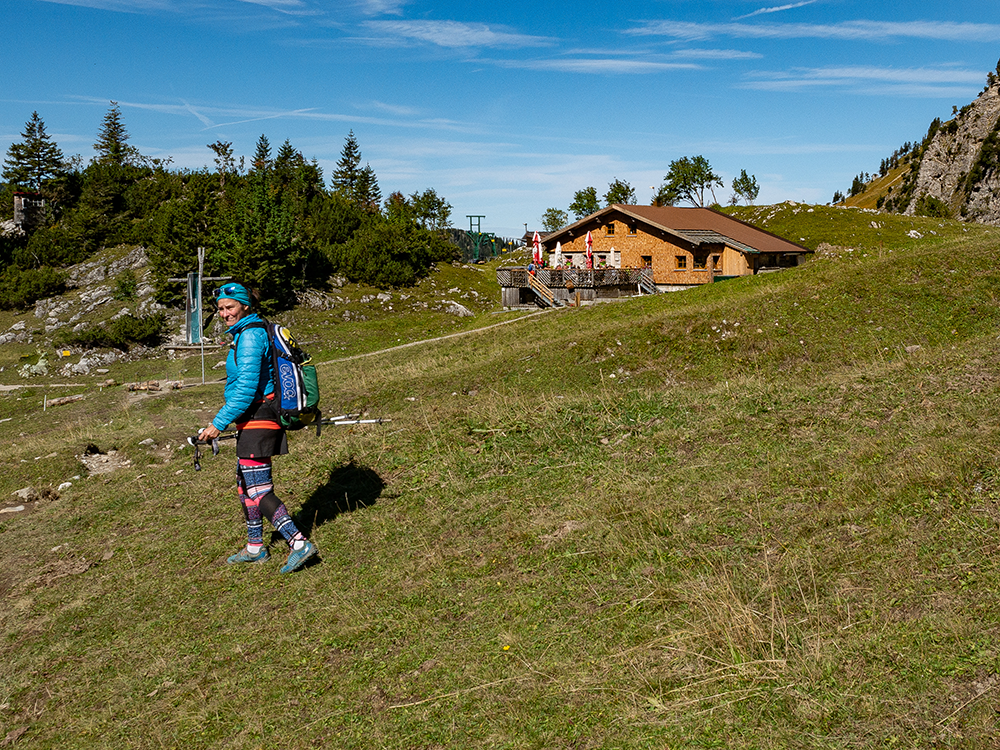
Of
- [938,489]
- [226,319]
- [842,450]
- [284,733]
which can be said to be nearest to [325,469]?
[226,319]

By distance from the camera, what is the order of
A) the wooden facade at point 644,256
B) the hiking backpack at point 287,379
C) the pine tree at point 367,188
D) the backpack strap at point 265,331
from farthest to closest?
the pine tree at point 367,188 → the wooden facade at point 644,256 → the hiking backpack at point 287,379 → the backpack strap at point 265,331

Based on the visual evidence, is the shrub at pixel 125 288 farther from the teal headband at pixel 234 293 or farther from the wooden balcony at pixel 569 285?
the teal headband at pixel 234 293

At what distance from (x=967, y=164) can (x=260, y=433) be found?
127m

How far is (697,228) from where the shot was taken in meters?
43.2

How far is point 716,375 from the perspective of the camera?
14648 millimetres

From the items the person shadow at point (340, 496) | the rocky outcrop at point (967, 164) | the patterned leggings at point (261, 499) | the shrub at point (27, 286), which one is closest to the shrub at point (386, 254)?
the shrub at point (27, 286)

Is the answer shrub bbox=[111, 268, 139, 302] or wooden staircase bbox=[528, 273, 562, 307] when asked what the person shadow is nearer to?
wooden staircase bbox=[528, 273, 562, 307]

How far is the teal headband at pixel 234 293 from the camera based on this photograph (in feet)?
24.4

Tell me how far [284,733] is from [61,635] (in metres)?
3.32

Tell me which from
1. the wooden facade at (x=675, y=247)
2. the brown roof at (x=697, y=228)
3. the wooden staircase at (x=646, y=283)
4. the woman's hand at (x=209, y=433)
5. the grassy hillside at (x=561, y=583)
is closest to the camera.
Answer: the grassy hillside at (x=561, y=583)

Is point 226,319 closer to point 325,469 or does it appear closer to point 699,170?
point 325,469

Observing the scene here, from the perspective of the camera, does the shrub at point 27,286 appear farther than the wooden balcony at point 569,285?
Yes

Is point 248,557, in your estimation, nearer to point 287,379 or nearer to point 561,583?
point 287,379

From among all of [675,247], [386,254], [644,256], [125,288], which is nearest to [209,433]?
[675,247]
